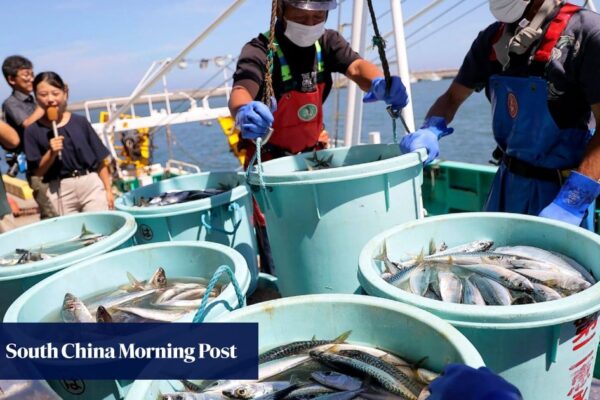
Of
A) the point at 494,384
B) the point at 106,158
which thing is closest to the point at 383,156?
the point at 494,384

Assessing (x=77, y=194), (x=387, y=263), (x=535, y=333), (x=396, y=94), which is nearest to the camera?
→ (x=535, y=333)

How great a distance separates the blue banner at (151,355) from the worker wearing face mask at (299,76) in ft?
4.91

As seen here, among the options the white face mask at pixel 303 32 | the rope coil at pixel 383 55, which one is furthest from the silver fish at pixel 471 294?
the white face mask at pixel 303 32

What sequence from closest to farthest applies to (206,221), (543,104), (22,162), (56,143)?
1. (543,104)
2. (206,221)
3. (56,143)
4. (22,162)

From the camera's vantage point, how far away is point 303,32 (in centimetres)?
346

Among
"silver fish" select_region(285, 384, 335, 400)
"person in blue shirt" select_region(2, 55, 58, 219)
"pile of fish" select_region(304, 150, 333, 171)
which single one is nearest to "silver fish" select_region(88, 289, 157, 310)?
"silver fish" select_region(285, 384, 335, 400)

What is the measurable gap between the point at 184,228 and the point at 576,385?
2.54 m

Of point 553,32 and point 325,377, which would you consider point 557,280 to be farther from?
point 553,32

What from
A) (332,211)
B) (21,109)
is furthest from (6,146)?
Answer: (332,211)

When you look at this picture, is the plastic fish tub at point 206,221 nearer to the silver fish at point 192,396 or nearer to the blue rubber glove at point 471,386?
the silver fish at point 192,396

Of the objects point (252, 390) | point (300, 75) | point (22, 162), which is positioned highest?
point (300, 75)

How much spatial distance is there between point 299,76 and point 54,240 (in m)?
2.33

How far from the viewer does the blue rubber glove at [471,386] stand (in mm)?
1042

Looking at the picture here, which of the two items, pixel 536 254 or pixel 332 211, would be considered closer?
pixel 536 254
